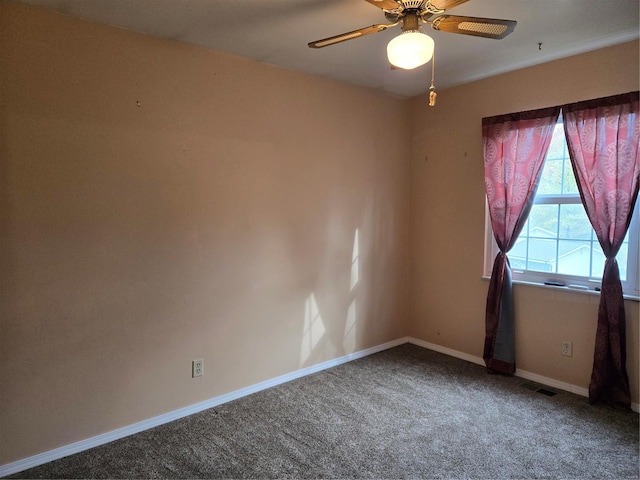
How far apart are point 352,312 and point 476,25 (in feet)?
8.37

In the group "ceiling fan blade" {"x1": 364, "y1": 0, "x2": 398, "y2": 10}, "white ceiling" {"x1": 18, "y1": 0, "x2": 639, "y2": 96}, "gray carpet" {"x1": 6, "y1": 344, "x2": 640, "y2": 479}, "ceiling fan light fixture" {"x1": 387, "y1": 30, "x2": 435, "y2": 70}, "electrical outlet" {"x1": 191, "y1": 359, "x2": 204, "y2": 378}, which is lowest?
"gray carpet" {"x1": 6, "y1": 344, "x2": 640, "y2": 479}

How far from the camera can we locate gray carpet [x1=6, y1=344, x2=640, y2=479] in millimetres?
2234

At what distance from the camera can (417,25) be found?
191 centimetres

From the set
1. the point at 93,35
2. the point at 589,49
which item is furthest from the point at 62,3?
the point at 589,49

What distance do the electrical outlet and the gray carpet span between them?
0.84 ft

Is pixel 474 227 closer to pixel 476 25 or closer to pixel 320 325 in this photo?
pixel 320 325

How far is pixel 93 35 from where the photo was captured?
7.89 ft

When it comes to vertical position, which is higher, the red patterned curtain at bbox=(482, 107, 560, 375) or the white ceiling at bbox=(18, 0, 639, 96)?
the white ceiling at bbox=(18, 0, 639, 96)

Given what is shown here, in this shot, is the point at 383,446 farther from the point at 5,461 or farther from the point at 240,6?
the point at 240,6

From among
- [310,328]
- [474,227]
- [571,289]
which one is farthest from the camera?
[474,227]

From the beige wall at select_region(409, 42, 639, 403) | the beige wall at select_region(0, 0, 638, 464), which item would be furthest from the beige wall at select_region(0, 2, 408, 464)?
the beige wall at select_region(409, 42, 639, 403)

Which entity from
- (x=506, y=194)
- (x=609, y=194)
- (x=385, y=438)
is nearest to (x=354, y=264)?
(x=506, y=194)

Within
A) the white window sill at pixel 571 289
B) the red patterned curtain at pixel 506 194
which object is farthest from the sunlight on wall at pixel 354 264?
the white window sill at pixel 571 289

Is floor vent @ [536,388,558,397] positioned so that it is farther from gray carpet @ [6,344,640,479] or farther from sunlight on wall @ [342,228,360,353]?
sunlight on wall @ [342,228,360,353]
